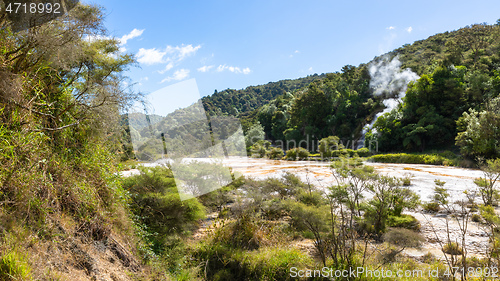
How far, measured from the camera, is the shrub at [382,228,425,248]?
486 centimetres

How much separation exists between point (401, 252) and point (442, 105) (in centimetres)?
2336

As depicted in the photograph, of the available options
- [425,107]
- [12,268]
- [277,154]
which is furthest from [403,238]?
[425,107]

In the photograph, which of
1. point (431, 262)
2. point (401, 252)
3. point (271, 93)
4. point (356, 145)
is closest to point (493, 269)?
point (431, 262)

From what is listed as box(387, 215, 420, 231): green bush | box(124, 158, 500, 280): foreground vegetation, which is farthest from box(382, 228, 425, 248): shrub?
box(387, 215, 420, 231): green bush

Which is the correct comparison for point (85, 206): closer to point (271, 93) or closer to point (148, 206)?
point (148, 206)

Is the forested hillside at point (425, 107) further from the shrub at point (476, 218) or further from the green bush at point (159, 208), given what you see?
the green bush at point (159, 208)

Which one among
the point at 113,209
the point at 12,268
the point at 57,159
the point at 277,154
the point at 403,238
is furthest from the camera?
the point at 277,154

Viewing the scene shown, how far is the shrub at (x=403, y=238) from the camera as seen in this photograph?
15.9 ft

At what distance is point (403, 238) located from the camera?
498 centimetres

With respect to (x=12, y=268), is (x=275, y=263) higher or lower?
lower

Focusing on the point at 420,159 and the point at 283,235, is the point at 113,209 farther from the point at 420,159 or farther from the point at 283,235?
the point at 420,159

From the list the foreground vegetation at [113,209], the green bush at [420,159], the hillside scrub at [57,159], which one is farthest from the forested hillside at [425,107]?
the hillside scrub at [57,159]

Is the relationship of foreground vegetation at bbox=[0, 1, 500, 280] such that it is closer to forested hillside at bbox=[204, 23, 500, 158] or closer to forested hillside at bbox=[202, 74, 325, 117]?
forested hillside at bbox=[204, 23, 500, 158]

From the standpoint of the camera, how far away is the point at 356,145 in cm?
2934
